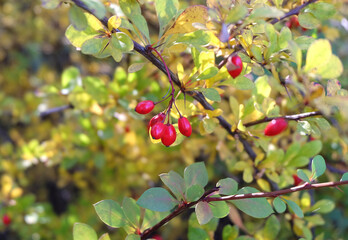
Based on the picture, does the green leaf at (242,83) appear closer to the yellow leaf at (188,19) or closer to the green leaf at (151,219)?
the yellow leaf at (188,19)

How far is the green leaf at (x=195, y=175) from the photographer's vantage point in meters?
0.74

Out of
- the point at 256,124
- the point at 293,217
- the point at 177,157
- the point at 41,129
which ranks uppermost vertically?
the point at 256,124

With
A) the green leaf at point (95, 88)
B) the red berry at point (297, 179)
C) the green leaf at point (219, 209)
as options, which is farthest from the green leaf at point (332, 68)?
the green leaf at point (95, 88)

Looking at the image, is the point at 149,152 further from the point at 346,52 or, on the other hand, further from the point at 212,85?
the point at 346,52

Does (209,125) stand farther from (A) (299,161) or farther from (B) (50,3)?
Answer: (B) (50,3)

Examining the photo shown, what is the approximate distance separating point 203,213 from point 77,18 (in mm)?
442

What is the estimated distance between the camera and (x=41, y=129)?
2254 millimetres

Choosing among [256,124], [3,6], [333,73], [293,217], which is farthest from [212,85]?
[3,6]

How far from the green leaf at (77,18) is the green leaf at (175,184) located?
0.34 meters

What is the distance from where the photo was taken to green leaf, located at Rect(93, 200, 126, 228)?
29.1 inches

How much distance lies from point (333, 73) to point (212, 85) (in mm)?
295

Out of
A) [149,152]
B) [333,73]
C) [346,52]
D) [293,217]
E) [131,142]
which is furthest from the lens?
[346,52]

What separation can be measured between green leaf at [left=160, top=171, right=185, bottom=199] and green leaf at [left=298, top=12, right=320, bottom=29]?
1.59 feet

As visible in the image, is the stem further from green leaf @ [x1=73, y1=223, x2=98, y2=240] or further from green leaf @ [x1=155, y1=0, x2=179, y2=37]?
green leaf @ [x1=73, y1=223, x2=98, y2=240]
